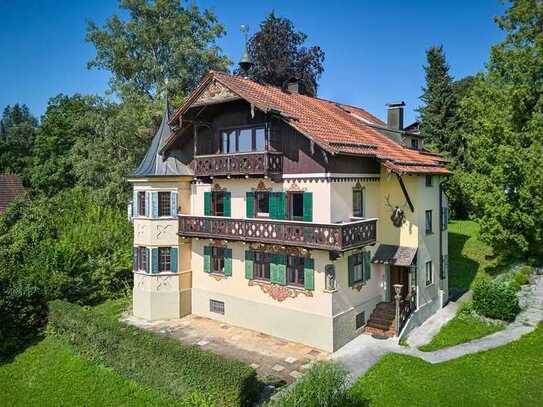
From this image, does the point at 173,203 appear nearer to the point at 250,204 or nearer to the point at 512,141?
the point at 250,204

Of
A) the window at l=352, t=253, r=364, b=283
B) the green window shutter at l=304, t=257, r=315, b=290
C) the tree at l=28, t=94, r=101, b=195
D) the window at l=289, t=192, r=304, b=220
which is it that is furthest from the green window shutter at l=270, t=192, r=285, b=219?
the tree at l=28, t=94, r=101, b=195

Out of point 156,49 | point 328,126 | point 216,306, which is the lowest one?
point 216,306

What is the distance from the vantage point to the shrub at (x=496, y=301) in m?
19.7

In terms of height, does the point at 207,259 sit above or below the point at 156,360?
above

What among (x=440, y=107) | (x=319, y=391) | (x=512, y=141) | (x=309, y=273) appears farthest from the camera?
(x=440, y=107)

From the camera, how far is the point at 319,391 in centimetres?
1121

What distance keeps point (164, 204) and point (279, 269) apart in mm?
7457

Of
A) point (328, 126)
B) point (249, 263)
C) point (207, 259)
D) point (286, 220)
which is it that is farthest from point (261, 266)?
point (328, 126)

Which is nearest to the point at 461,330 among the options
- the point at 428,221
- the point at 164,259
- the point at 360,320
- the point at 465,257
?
the point at 360,320

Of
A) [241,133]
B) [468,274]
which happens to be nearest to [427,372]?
[241,133]

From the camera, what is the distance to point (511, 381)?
14.4 meters

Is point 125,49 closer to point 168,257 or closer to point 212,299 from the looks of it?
point 168,257

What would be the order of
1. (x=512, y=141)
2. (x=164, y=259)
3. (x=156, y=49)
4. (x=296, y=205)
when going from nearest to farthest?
(x=296, y=205), (x=164, y=259), (x=512, y=141), (x=156, y=49)

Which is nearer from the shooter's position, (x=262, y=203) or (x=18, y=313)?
(x=262, y=203)
